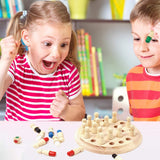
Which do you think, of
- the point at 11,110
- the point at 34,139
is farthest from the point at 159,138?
the point at 11,110

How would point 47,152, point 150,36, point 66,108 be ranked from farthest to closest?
point 66,108 → point 150,36 → point 47,152

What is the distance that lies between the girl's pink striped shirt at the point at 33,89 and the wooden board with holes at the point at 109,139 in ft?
1.17

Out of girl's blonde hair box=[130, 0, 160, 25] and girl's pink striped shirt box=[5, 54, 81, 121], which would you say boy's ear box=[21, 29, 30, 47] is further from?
girl's blonde hair box=[130, 0, 160, 25]

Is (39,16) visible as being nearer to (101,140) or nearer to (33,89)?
(33,89)

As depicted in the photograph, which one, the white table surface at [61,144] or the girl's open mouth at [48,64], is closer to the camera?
the white table surface at [61,144]

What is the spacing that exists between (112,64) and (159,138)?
1.54 m

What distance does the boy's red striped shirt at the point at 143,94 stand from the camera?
962 millimetres

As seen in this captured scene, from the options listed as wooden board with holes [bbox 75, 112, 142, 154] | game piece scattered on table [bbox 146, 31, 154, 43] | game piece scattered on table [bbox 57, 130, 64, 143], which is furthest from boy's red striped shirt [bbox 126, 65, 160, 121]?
game piece scattered on table [bbox 57, 130, 64, 143]

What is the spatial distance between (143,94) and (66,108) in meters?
0.29

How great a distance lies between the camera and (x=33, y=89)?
102cm

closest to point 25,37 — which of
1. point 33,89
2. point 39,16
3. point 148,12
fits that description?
point 39,16

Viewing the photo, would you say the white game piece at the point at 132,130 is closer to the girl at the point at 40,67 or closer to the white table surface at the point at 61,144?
the white table surface at the point at 61,144

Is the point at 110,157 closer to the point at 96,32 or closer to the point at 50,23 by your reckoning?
the point at 50,23

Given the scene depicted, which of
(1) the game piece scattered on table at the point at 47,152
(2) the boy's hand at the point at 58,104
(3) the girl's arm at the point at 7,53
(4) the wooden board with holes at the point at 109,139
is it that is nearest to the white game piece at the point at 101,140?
(4) the wooden board with holes at the point at 109,139
